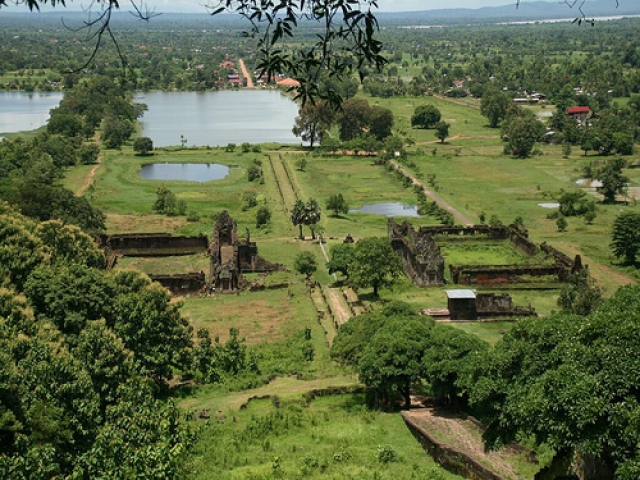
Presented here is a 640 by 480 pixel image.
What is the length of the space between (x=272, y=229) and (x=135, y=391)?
31.2m

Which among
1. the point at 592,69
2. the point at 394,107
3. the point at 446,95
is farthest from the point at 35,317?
the point at 592,69

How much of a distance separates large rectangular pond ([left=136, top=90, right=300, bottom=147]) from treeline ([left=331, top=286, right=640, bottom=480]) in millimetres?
66568

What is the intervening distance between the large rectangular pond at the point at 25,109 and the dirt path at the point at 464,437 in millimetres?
79356

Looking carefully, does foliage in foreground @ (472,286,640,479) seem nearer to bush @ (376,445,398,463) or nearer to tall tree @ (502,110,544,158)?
bush @ (376,445,398,463)

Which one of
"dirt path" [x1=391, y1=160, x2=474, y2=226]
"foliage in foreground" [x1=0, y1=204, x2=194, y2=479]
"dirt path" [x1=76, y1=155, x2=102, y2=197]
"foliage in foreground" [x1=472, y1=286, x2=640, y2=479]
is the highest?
"foliage in foreground" [x1=472, y1=286, x2=640, y2=479]

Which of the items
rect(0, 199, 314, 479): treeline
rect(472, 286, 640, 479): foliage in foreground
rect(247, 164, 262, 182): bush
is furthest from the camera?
rect(247, 164, 262, 182): bush

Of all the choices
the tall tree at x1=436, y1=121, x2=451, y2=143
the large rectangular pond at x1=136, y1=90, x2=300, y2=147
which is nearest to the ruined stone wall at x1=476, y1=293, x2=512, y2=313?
the tall tree at x1=436, y1=121, x2=451, y2=143

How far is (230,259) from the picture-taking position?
4034cm

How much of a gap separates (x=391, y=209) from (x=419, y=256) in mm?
16818

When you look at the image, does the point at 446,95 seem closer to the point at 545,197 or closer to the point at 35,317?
the point at 545,197

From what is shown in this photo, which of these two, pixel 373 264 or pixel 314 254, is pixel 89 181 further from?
pixel 373 264

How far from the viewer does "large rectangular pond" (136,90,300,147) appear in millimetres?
90562

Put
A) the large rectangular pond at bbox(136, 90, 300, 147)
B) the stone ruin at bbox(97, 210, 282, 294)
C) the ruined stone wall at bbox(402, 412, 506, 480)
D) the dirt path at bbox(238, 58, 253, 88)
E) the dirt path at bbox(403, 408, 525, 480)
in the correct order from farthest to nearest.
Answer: the dirt path at bbox(238, 58, 253, 88) → the large rectangular pond at bbox(136, 90, 300, 147) → the stone ruin at bbox(97, 210, 282, 294) → the dirt path at bbox(403, 408, 525, 480) → the ruined stone wall at bbox(402, 412, 506, 480)

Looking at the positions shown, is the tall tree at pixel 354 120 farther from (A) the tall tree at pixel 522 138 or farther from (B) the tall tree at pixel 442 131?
(A) the tall tree at pixel 522 138
